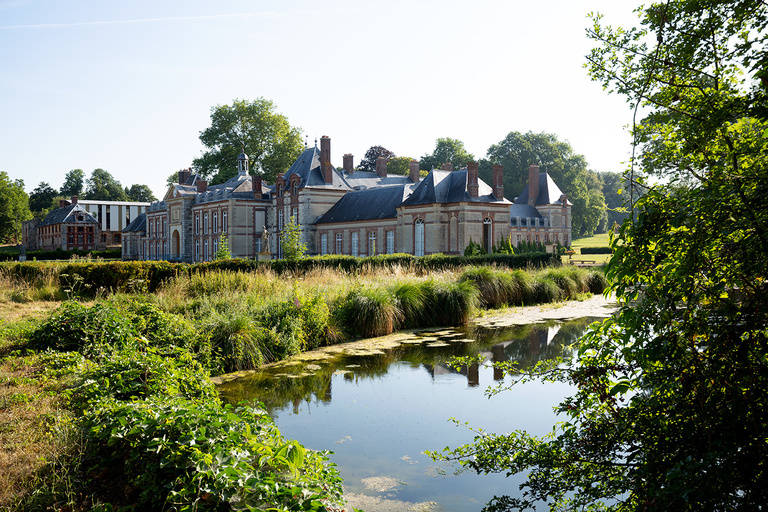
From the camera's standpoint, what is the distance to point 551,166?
6194 centimetres

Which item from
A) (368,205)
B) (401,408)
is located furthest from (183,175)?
(401,408)

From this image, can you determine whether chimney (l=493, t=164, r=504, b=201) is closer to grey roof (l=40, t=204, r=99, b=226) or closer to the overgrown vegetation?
the overgrown vegetation

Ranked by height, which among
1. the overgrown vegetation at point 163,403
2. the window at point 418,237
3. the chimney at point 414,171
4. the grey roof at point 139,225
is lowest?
the overgrown vegetation at point 163,403

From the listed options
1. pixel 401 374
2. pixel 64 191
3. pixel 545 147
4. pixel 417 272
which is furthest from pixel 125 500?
pixel 64 191

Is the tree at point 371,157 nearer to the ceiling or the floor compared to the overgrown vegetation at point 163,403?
nearer to the ceiling

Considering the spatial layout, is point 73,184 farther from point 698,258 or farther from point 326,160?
point 698,258

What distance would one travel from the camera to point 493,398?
7082 mm

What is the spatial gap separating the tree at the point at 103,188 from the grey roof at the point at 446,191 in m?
66.3

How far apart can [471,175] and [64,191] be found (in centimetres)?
7739

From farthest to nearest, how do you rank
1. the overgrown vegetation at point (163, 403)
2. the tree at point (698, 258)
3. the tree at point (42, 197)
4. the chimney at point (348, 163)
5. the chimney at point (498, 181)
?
the tree at point (42, 197)
the chimney at point (348, 163)
the chimney at point (498, 181)
the overgrown vegetation at point (163, 403)
the tree at point (698, 258)

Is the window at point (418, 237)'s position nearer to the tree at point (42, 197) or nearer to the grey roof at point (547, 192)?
the grey roof at point (547, 192)

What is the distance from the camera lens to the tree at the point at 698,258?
2.54m

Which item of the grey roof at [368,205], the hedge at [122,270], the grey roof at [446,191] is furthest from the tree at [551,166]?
the hedge at [122,270]

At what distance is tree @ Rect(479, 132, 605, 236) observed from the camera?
59.2 metres
